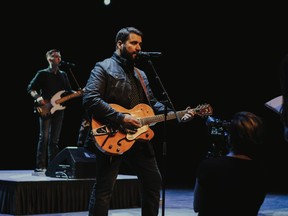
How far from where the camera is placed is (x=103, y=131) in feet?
15.5

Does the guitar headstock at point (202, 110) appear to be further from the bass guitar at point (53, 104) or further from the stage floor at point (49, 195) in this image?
the bass guitar at point (53, 104)

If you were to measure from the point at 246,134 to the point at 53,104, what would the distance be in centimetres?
569

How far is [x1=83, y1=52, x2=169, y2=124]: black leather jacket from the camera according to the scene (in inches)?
183

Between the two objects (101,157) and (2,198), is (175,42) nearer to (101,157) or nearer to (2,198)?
(2,198)

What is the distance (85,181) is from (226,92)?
5204 mm

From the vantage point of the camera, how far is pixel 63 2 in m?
10.9

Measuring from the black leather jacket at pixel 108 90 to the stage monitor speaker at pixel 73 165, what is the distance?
2.67 metres

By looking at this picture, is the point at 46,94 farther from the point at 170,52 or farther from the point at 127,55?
the point at 170,52

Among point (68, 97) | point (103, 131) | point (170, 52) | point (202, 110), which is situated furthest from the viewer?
point (170, 52)

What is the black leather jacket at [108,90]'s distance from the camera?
15.2 feet

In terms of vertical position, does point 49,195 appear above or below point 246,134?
below

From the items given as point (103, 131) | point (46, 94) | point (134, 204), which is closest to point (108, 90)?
point (103, 131)

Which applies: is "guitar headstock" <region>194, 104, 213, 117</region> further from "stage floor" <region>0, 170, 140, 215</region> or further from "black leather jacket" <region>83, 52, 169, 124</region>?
"stage floor" <region>0, 170, 140, 215</region>

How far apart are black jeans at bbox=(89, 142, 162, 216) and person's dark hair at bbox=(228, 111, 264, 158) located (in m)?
1.91
